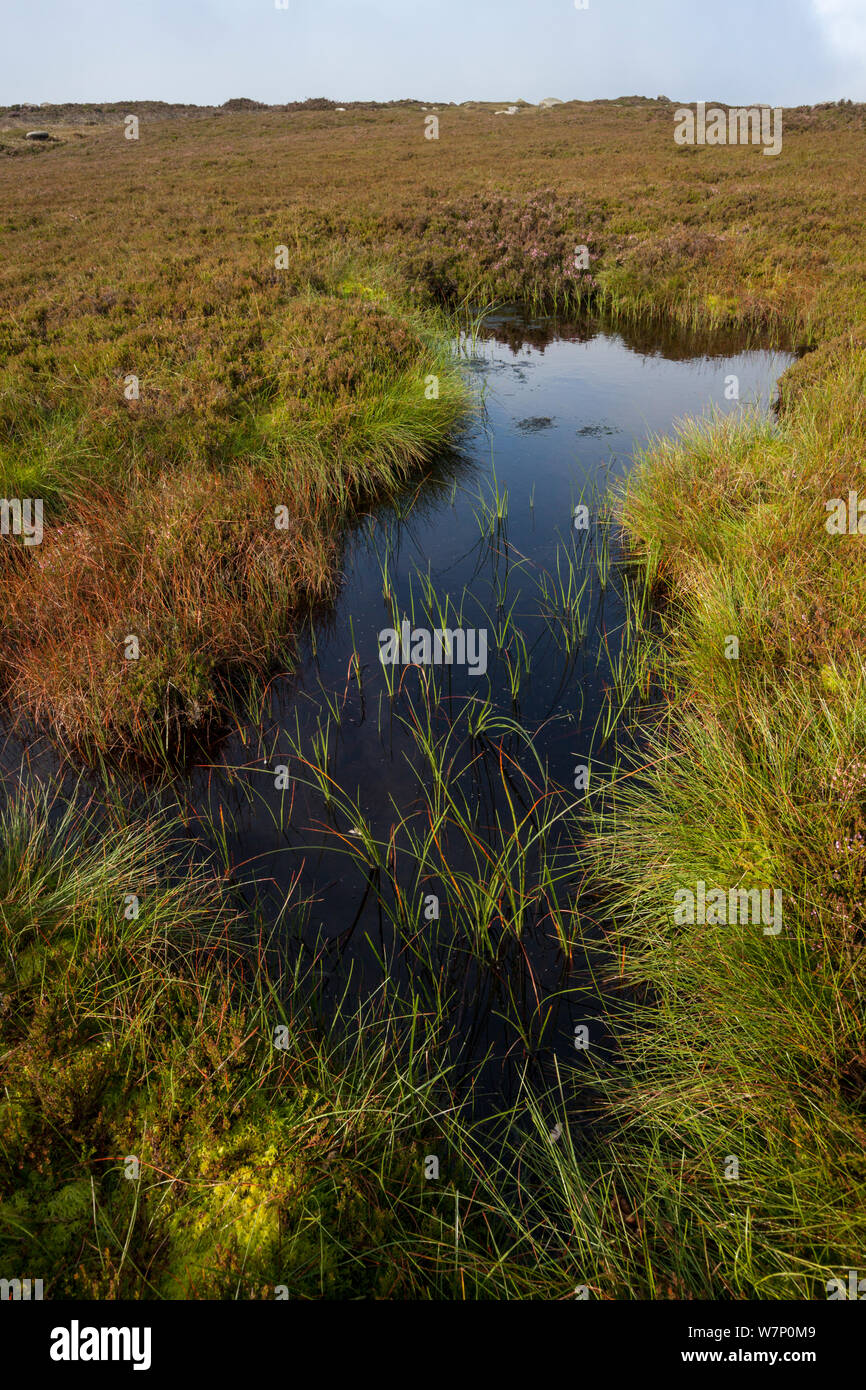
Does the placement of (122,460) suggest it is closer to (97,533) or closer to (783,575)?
(97,533)

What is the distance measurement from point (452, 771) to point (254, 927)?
1759 millimetres

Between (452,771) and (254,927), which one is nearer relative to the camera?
(254,927)

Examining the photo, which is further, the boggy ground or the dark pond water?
the dark pond water

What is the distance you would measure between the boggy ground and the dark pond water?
322 millimetres

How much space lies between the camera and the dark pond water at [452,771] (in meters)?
3.62

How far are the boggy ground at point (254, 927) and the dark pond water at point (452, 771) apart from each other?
0.32m

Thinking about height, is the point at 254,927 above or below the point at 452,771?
below

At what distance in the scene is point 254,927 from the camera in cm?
385

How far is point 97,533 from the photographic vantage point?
6523mm

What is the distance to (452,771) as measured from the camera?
4.93 meters

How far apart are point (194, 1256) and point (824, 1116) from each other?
7.34ft

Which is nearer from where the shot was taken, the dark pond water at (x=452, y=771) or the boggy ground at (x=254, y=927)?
the boggy ground at (x=254, y=927)

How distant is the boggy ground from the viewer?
2.37m
